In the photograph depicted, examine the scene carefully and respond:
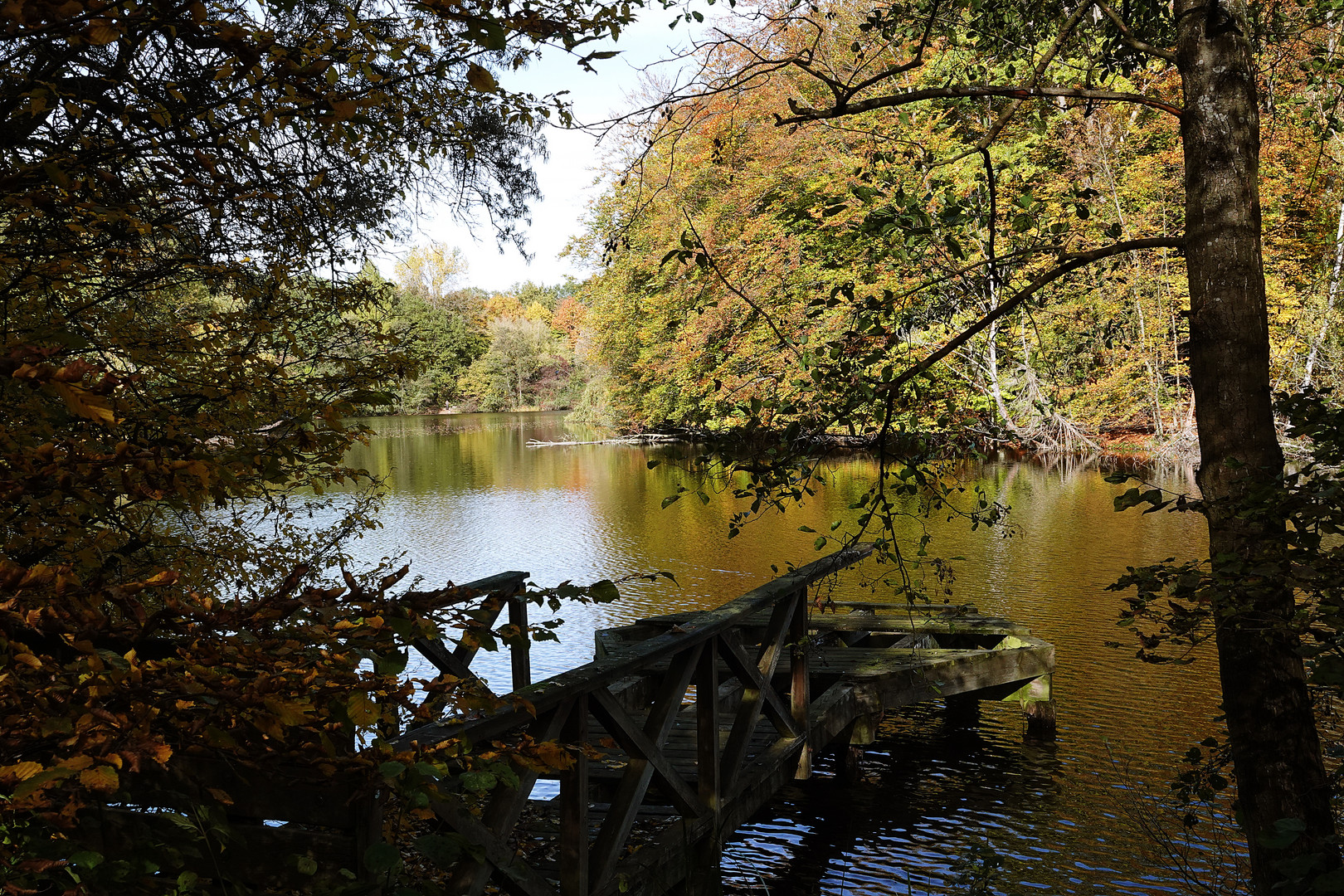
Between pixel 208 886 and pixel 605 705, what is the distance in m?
1.69

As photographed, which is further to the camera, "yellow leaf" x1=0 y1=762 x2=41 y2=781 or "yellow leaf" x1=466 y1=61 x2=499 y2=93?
"yellow leaf" x1=466 y1=61 x2=499 y2=93

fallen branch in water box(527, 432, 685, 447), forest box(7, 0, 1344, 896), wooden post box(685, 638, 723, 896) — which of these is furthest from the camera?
fallen branch in water box(527, 432, 685, 447)

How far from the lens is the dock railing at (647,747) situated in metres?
2.92

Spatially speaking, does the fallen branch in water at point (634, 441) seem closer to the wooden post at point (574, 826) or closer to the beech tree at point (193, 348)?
the beech tree at point (193, 348)

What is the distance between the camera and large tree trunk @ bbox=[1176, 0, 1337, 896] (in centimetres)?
352

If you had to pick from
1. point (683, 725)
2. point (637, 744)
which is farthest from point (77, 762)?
point (683, 725)

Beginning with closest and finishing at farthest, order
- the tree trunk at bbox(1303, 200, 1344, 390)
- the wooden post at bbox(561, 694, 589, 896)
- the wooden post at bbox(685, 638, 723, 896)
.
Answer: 1. the wooden post at bbox(561, 694, 589, 896)
2. the wooden post at bbox(685, 638, 723, 896)
3. the tree trunk at bbox(1303, 200, 1344, 390)

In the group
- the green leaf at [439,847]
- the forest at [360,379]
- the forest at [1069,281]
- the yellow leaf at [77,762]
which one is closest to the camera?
the yellow leaf at [77,762]

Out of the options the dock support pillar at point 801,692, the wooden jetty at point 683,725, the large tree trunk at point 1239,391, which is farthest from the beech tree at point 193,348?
the dock support pillar at point 801,692

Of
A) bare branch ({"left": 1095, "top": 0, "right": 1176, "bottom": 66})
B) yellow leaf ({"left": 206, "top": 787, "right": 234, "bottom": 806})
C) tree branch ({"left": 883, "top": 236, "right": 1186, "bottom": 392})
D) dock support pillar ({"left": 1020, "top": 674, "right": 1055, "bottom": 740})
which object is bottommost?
dock support pillar ({"left": 1020, "top": 674, "right": 1055, "bottom": 740})

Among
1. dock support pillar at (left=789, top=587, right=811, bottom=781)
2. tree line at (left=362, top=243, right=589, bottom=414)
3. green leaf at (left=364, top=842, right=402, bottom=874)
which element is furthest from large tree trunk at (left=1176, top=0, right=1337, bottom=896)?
tree line at (left=362, top=243, right=589, bottom=414)

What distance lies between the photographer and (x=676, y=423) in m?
36.2

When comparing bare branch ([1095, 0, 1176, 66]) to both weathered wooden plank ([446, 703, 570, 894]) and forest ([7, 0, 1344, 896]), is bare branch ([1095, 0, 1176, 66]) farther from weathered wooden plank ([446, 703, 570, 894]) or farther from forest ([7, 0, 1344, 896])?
weathered wooden plank ([446, 703, 570, 894])

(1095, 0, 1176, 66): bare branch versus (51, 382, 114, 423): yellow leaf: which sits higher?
(1095, 0, 1176, 66): bare branch
